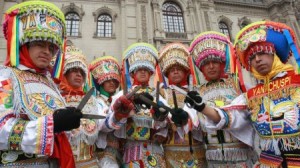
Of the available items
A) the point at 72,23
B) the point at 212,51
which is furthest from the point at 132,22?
the point at 212,51

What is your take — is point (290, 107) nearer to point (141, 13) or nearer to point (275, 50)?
point (275, 50)

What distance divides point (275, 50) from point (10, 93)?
2778 mm

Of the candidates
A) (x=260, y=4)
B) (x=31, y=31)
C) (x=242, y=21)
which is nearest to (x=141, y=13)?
(x=242, y=21)

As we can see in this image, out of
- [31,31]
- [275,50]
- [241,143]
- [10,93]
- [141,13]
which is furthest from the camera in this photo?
[141,13]

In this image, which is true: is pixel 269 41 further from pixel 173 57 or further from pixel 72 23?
pixel 72 23

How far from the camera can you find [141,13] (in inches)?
584

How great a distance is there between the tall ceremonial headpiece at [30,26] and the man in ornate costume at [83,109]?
3.12 ft

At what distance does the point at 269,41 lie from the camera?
2518 millimetres

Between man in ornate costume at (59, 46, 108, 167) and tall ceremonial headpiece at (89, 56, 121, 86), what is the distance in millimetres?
591

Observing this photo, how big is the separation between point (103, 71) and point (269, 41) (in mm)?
2785

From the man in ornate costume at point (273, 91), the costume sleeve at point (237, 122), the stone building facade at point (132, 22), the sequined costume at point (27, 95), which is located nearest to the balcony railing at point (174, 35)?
the stone building facade at point (132, 22)

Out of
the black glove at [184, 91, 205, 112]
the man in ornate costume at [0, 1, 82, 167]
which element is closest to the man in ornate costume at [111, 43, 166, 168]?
the black glove at [184, 91, 205, 112]

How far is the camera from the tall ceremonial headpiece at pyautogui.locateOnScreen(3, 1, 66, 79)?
206 centimetres

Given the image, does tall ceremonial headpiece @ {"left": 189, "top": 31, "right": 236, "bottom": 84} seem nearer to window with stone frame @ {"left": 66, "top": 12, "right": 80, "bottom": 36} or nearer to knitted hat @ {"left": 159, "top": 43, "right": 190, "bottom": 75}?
knitted hat @ {"left": 159, "top": 43, "right": 190, "bottom": 75}
